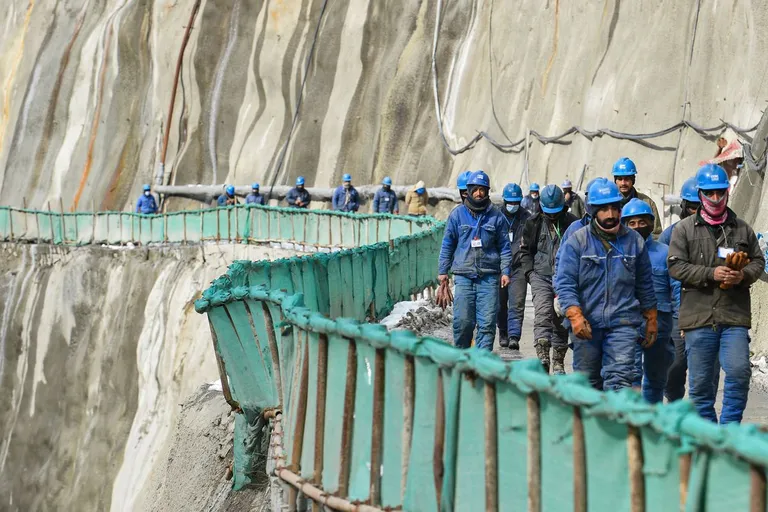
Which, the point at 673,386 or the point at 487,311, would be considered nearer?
the point at 673,386

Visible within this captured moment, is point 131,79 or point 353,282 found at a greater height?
point 131,79

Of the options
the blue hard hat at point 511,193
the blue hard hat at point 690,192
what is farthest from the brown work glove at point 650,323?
the blue hard hat at point 511,193

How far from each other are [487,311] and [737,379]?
3792 mm

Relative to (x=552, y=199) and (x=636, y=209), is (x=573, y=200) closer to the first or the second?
(x=552, y=199)

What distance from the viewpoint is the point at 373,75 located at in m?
37.6

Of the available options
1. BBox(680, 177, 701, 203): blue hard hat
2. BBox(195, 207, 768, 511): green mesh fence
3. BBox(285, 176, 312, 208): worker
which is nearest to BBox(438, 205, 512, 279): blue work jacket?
BBox(680, 177, 701, 203): blue hard hat

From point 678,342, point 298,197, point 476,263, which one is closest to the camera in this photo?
point 678,342

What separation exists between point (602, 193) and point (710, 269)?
2.75ft

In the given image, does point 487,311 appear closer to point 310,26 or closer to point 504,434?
point 504,434

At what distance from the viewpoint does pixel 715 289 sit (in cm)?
773

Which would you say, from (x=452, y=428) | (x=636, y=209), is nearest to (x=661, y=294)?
(x=636, y=209)

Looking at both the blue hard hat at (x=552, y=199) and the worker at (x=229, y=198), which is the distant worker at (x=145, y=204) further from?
the blue hard hat at (x=552, y=199)

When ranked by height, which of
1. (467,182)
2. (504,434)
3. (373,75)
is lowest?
(504,434)

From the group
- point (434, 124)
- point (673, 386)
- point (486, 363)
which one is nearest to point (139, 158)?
point (434, 124)
